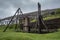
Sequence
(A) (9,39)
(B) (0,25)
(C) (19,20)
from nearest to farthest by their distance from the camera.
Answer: (A) (9,39) → (C) (19,20) → (B) (0,25)

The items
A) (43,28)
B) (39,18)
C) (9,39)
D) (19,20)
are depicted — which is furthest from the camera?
(19,20)

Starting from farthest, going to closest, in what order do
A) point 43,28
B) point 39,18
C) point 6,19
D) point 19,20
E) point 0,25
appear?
point 0,25 → point 6,19 → point 19,20 → point 43,28 → point 39,18

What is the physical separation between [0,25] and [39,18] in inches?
719

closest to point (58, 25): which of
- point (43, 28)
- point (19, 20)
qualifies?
point (43, 28)

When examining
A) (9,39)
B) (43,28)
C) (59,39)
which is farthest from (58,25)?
(9,39)

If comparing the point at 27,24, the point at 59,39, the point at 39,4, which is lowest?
the point at 59,39

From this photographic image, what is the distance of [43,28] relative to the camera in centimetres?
3125

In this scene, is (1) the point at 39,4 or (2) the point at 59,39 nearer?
(2) the point at 59,39

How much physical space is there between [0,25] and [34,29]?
16.7m

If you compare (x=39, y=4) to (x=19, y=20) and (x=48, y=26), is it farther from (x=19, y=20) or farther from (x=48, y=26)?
(x=19, y=20)

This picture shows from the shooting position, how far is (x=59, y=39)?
1933 cm

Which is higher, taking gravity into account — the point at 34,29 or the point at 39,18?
the point at 39,18

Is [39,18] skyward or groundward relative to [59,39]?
skyward

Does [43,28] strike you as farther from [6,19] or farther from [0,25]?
[0,25]
